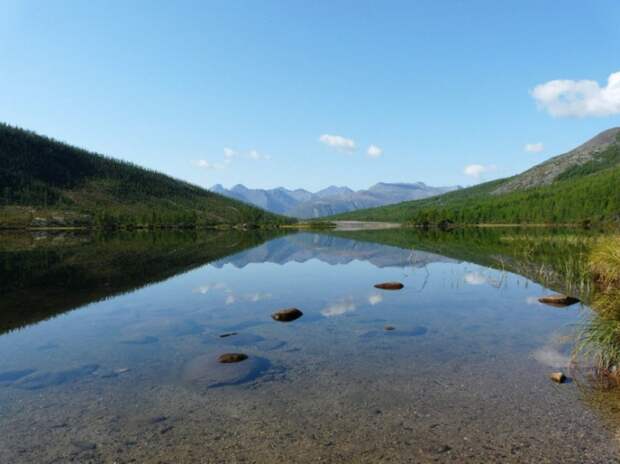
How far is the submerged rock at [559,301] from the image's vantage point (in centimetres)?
2779

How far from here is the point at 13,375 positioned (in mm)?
16438

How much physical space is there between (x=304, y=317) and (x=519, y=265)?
33202 mm

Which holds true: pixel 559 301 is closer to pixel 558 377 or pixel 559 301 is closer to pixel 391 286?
pixel 391 286

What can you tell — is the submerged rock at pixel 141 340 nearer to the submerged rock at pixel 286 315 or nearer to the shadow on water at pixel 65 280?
the submerged rock at pixel 286 315

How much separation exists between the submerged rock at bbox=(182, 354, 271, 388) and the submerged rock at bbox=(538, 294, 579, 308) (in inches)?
821

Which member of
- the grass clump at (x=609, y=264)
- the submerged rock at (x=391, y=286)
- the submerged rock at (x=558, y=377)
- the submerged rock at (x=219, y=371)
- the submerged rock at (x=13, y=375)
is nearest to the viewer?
the submerged rock at (x=558, y=377)

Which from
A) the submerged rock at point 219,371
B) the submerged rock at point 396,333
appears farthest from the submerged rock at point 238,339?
the submerged rock at point 396,333

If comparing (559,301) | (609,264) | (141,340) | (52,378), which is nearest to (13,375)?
(52,378)

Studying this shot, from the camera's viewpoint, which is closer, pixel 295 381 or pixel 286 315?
pixel 295 381

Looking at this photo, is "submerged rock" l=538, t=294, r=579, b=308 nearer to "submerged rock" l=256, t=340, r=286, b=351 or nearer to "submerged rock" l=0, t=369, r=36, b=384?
"submerged rock" l=256, t=340, r=286, b=351

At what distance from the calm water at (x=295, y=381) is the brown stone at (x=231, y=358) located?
39 centimetres

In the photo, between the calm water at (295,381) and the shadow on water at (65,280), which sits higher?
the shadow on water at (65,280)

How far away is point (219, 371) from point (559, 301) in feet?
76.7

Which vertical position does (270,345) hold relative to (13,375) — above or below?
below
